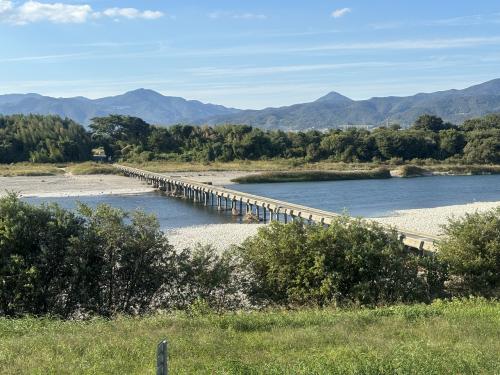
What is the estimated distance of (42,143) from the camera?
110 metres

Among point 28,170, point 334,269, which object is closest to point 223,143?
point 28,170

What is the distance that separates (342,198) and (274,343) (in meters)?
47.3

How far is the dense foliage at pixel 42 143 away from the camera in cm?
10594

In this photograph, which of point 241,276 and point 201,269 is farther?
point 241,276

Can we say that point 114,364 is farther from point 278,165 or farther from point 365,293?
point 278,165

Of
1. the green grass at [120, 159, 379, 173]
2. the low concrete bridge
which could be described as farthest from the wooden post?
the green grass at [120, 159, 379, 173]

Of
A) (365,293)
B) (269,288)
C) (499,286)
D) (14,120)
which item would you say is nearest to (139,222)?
(269,288)

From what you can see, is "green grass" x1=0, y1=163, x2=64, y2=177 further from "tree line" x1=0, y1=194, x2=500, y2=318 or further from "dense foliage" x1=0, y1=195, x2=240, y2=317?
"tree line" x1=0, y1=194, x2=500, y2=318

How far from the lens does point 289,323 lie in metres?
11.5

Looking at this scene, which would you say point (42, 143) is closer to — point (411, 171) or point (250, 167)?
point (250, 167)

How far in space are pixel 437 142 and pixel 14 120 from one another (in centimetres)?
8509

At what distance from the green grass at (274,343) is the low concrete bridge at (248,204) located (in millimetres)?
7078

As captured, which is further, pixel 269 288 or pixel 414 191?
pixel 414 191

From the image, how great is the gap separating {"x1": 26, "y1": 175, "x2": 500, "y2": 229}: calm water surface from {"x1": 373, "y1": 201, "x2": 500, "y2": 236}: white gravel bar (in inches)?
98.7
